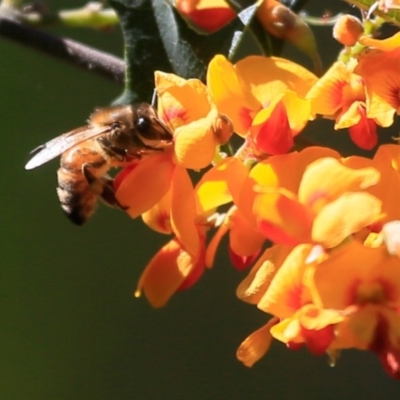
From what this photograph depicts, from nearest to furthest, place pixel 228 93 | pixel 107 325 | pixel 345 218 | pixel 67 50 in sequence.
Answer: pixel 345 218 → pixel 228 93 → pixel 67 50 → pixel 107 325

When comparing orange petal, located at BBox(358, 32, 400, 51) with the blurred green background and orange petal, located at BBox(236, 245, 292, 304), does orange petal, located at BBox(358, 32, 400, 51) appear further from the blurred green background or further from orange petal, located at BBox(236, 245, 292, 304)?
the blurred green background

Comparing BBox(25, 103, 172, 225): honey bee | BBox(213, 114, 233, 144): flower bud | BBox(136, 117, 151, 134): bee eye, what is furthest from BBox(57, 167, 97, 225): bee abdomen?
BBox(213, 114, 233, 144): flower bud

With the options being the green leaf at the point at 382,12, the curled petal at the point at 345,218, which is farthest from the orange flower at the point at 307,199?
the green leaf at the point at 382,12

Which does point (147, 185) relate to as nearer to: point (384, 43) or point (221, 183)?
point (221, 183)

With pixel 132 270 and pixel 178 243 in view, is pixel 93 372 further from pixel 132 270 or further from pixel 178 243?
pixel 178 243

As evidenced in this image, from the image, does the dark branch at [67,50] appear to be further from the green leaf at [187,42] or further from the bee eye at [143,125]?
the bee eye at [143,125]

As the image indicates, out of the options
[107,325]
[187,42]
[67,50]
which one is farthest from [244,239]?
[107,325]

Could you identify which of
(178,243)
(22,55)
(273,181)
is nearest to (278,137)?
(273,181)
